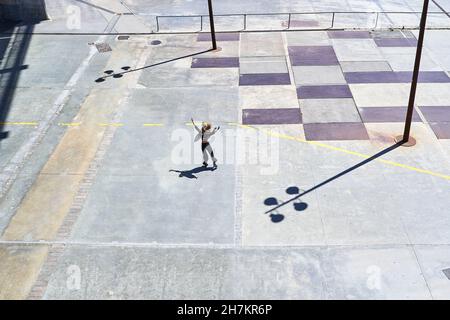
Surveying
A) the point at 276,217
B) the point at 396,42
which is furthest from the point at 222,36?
the point at 276,217

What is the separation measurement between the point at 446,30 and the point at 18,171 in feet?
78.3


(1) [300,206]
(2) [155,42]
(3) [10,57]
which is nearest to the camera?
(1) [300,206]

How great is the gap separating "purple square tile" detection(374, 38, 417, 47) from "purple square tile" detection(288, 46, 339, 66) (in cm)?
284

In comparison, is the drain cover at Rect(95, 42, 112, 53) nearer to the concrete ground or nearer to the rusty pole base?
the concrete ground

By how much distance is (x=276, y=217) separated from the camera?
45.3ft

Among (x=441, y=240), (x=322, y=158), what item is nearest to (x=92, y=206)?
(x=322, y=158)

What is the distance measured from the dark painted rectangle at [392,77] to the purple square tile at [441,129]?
148 inches

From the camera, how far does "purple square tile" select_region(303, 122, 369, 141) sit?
1720cm

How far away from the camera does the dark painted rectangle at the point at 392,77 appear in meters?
20.9

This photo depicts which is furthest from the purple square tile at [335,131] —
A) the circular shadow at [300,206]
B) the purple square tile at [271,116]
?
the circular shadow at [300,206]

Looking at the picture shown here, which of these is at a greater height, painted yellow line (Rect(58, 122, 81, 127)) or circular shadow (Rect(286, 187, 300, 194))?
painted yellow line (Rect(58, 122, 81, 127))

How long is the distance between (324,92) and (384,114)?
2.97 m

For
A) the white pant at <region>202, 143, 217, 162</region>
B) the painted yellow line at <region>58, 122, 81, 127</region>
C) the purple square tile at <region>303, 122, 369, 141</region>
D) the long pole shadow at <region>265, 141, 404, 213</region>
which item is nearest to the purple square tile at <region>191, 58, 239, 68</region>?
the purple square tile at <region>303, 122, 369, 141</region>

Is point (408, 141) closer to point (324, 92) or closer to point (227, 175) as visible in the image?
point (324, 92)
